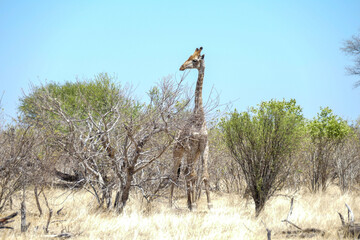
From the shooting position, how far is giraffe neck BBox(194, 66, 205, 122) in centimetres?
820

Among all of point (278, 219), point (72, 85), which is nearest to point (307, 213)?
point (278, 219)

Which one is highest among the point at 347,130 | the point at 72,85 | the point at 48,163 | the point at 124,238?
the point at 72,85

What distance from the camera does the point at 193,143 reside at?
27.0 ft

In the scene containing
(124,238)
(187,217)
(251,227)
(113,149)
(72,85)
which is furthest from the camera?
(72,85)

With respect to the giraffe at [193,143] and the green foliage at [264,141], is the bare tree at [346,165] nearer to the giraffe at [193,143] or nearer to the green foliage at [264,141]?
the green foliage at [264,141]

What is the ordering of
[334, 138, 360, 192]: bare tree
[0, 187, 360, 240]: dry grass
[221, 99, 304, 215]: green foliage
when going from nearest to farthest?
[0, 187, 360, 240]: dry grass, [221, 99, 304, 215]: green foliage, [334, 138, 360, 192]: bare tree

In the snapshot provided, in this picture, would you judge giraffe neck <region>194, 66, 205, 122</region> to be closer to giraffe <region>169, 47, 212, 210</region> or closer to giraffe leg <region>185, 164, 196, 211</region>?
giraffe <region>169, 47, 212, 210</region>

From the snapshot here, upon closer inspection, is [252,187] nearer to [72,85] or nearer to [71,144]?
[71,144]

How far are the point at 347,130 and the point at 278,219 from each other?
18.5ft

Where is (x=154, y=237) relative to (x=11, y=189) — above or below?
below

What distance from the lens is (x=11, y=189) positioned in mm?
7250

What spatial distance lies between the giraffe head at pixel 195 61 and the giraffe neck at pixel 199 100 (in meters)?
0.11

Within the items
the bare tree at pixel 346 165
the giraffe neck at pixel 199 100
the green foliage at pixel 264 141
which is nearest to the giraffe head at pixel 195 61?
the giraffe neck at pixel 199 100

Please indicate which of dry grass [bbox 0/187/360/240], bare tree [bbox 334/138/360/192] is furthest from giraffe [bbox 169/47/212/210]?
bare tree [bbox 334/138/360/192]
